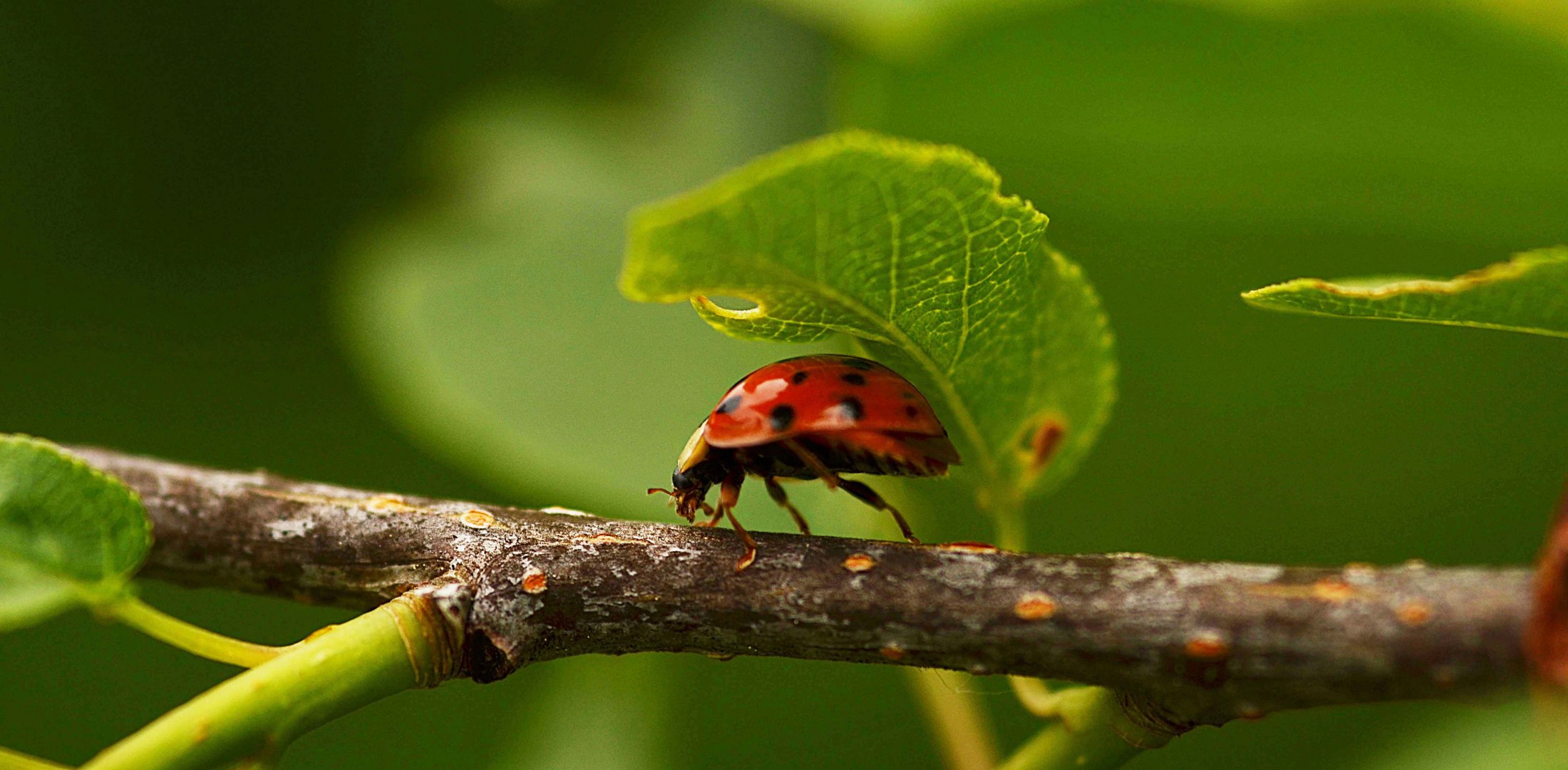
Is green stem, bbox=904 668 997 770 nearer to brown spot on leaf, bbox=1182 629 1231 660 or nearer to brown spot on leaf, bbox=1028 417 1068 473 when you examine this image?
brown spot on leaf, bbox=1028 417 1068 473

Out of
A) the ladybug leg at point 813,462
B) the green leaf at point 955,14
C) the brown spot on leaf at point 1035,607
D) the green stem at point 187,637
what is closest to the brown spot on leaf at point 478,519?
the green stem at point 187,637

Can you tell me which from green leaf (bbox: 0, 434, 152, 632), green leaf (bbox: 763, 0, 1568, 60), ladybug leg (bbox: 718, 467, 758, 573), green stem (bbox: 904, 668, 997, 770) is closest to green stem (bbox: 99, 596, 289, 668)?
green leaf (bbox: 0, 434, 152, 632)

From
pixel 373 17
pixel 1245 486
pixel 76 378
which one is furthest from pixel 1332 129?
pixel 76 378

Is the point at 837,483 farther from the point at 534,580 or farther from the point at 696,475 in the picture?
the point at 534,580

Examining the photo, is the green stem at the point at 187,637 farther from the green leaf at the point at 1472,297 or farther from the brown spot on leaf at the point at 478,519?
the green leaf at the point at 1472,297

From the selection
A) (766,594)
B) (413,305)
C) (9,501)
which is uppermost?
(413,305)

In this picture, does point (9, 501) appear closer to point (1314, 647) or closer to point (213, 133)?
point (1314, 647)
